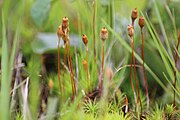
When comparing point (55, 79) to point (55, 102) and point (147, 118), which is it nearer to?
point (55, 102)

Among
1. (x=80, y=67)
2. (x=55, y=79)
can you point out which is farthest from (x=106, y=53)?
(x=55, y=79)

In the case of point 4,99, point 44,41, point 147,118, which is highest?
point 44,41

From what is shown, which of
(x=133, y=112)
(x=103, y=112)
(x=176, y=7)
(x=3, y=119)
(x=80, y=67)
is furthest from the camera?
(x=176, y=7)

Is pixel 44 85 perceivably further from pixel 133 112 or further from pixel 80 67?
pixel 133 112

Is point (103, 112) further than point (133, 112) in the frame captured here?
No

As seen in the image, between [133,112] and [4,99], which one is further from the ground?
[4,99]

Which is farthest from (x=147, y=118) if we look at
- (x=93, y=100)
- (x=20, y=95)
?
(x=20, y=95)

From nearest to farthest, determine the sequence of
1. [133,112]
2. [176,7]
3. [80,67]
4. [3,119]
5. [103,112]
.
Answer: [3,119]
[103,112]
[133,112]
[80,67]
[176,7]
